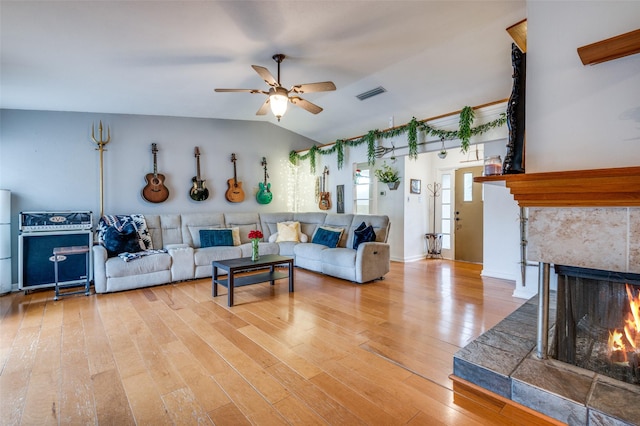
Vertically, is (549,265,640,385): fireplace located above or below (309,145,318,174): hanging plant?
below

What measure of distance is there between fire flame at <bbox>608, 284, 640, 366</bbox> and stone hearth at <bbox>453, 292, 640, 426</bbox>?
0.63ft

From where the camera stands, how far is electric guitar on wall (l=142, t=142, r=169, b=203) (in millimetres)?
5043

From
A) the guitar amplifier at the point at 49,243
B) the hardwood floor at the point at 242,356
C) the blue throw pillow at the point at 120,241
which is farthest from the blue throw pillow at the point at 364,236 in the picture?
the guitar amplifier at the point at 49,243

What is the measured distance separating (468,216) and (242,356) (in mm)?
5426

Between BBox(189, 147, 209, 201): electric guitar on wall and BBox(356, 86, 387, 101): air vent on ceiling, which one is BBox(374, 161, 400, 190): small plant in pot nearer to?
BBox(356, 86, 387, 101): air vent on ceiling

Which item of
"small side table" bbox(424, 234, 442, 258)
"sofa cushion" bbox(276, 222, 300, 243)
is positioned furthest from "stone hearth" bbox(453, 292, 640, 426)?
"small side table" bbox(424, 234, 442, 258)

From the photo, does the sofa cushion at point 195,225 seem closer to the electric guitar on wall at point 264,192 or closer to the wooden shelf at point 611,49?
the electric guitar on wall at point 264,192

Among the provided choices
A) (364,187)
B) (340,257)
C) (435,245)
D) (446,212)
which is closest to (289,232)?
(340,257)

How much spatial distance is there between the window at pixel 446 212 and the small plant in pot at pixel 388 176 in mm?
1199

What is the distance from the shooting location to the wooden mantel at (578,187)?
4.58ft

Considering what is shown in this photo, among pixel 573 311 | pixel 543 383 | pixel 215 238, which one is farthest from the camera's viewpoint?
pixel 215 238

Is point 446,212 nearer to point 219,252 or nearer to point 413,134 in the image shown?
point 413,134

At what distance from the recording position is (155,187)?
5.10 m

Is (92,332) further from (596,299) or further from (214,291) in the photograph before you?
(596,299)
